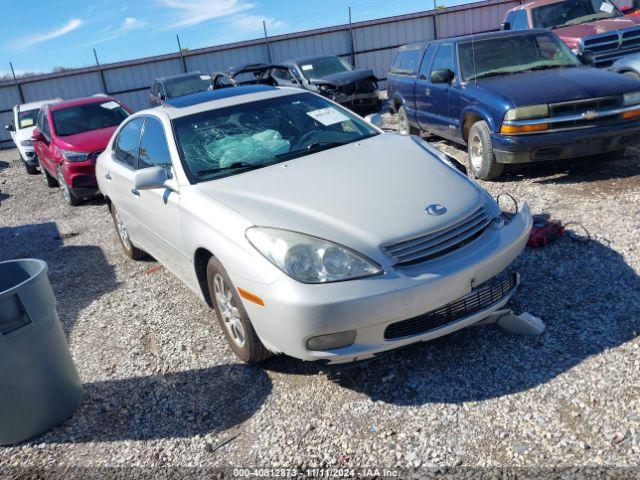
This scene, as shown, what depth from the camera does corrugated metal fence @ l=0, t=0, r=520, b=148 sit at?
20.7 meters

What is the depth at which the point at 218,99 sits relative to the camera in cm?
462

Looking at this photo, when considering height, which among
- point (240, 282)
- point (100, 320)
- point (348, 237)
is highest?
point (348, 237)

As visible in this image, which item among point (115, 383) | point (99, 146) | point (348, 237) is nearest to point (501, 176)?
point (348, 237)

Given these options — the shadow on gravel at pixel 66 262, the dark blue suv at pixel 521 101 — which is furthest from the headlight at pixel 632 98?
the shadow on gravel at pixel 66 262

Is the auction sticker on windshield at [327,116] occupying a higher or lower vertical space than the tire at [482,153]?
higher

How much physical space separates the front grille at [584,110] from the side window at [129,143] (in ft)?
13.6

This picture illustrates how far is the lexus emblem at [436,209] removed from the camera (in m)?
3.15

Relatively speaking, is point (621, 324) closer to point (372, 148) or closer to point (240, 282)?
point (372, 148)

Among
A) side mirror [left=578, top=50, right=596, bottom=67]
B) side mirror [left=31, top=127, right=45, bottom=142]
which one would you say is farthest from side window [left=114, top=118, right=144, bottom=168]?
side mirror [left=31, top=127, right=45, bottom=142]

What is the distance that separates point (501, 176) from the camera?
6.78 meters

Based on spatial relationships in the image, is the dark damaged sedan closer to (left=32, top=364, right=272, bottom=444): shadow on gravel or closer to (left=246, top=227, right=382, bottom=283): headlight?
(left=32, top=364, right=272, bottom=444): shadow on gravel

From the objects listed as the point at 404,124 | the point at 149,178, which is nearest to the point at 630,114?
the point at 404,124

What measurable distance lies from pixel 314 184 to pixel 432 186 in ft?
2.39

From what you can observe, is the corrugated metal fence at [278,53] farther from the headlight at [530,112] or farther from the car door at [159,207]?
the car door at [159,207]
